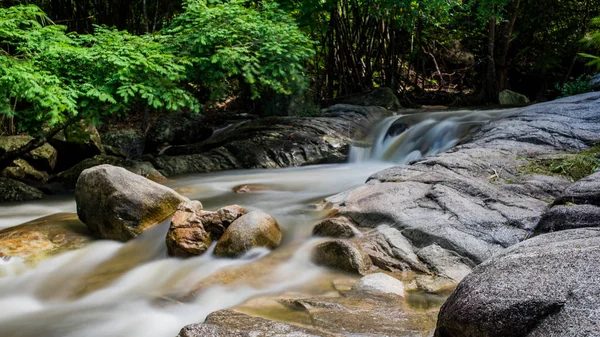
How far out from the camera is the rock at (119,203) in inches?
203

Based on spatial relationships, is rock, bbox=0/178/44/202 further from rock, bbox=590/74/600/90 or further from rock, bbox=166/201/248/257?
rock, bbox=590/74/600/90

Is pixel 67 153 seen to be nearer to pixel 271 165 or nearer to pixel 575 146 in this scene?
pixel 271 165

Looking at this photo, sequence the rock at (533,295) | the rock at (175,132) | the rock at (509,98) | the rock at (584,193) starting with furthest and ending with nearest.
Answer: the rock at (509,98)
the rock at (175,132)
the rock at (584,193)
the rock at (533,295)

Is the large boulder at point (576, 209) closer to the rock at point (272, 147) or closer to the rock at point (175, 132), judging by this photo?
the rock at point (272, 147)

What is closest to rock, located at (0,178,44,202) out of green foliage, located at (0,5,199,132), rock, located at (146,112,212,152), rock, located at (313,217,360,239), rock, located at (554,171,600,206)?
green foliage, located at (0,5,199,132)

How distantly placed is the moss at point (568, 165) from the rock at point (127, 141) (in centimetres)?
915

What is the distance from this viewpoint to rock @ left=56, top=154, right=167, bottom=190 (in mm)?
8734

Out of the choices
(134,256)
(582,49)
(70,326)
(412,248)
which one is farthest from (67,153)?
(582,49)

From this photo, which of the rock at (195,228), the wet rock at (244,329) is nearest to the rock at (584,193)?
the wet rock at (244,329)

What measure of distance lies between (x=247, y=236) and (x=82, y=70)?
454 cm

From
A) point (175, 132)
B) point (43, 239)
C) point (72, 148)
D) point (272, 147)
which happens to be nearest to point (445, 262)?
point (43, 239)

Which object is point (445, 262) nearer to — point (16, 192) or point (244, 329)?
point (244, 329)

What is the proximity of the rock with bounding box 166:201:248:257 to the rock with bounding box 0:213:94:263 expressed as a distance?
1068mm

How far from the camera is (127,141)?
1195 cm
